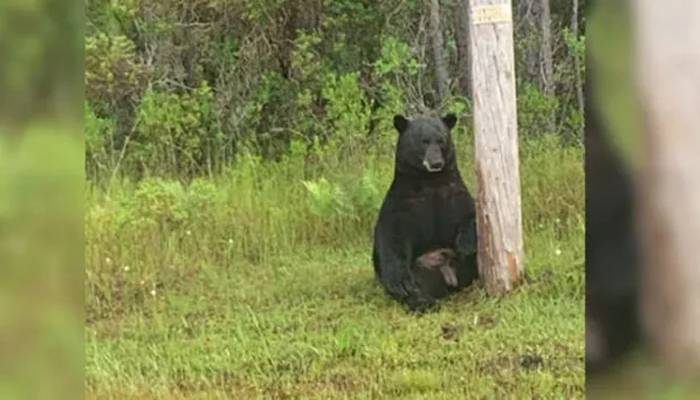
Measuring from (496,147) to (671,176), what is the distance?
1.16 feet

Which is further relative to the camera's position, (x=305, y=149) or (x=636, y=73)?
(x=305, y=149)

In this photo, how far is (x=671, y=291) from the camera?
2.07m

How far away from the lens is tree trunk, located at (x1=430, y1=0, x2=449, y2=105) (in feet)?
7.25

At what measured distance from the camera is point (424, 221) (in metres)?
2.30

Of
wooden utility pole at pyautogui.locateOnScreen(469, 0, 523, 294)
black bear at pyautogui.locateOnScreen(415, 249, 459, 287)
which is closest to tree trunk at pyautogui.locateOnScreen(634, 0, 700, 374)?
wooden utility pole at pyautogui.locateOnScreen(469, 0, 523, 294)

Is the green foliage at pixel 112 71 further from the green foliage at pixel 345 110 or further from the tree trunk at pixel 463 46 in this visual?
the tree trunk at pixel 463 46

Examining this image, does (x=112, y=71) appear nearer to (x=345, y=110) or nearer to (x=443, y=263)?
(x=345, y=110)

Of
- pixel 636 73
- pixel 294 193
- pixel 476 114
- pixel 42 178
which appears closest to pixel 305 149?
pixel 294 193

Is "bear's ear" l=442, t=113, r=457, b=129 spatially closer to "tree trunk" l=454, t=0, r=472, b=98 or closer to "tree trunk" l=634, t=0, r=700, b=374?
"tree trunk" l=454, t=0, r=472, b=98

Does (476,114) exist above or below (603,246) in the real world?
above

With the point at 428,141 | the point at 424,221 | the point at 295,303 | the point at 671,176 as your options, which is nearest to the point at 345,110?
the point at 428,141

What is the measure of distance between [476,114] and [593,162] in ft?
0.86

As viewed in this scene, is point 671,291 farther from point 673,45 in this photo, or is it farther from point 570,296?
point 673,45

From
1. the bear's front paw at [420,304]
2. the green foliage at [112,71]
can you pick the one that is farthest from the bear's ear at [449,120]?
the green foliage at [112,71]
